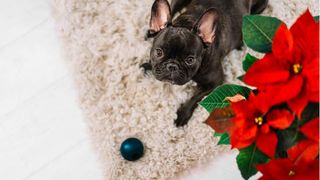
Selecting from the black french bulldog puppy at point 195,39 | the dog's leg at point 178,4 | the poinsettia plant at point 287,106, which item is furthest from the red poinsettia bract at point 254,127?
the dog's leg at point 178,4

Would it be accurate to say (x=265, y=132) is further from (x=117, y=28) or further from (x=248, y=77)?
(x=117, y=28)

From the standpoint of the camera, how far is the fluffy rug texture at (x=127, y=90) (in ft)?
5.69

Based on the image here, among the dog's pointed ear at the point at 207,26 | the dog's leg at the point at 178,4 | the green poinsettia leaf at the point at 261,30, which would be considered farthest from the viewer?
the dog's leg at the point at 178,4

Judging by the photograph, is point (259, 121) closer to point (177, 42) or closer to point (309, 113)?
point (309, 113)

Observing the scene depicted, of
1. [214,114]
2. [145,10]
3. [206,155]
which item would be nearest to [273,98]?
[214,114]

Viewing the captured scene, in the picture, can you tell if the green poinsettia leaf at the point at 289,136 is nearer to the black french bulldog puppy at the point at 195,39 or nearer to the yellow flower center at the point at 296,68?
the yellow flower center at the point at 296,68

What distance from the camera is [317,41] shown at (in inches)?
23.9

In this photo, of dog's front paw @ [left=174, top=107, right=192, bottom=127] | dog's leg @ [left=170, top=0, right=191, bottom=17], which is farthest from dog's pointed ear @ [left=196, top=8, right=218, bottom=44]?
dog's front paw @ [left=174, top=107, right=192, bottom=127]

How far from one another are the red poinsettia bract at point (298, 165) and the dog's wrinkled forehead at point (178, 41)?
0.74m

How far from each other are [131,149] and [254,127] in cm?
106

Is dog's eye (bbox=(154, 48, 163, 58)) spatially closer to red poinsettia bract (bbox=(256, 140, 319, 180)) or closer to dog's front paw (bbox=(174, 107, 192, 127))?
dog's front paw (bbox=(174, 107, 192, 127))

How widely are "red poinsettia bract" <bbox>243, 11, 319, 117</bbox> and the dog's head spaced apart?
0.70 metres

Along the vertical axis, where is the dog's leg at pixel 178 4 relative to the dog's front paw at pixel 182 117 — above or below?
above

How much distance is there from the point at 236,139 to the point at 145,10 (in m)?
1.23
